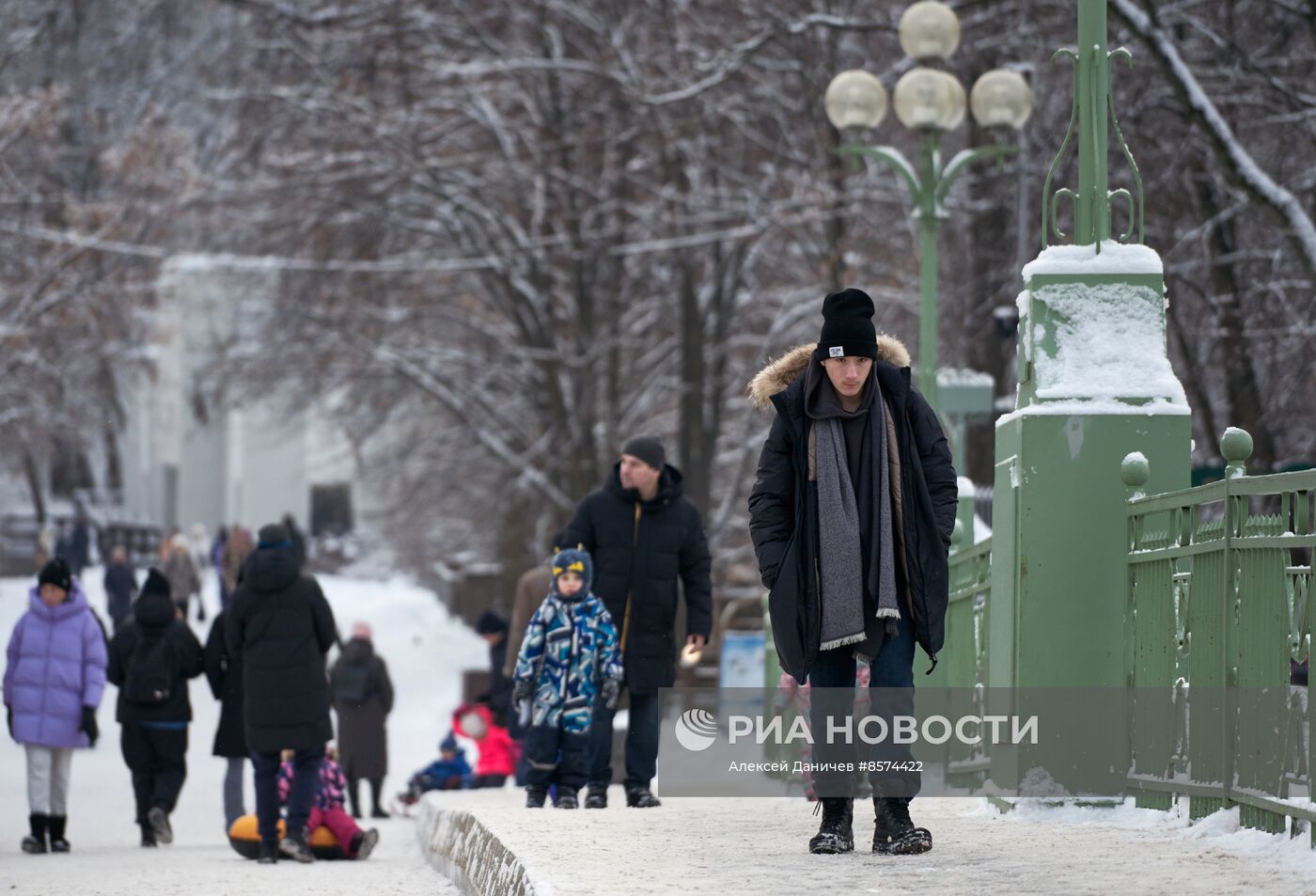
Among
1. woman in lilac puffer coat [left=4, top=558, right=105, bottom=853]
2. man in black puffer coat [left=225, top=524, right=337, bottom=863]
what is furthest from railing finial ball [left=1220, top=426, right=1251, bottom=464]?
woman in lilac puffer coat [left=4, top=558, right=105, bottom=853]

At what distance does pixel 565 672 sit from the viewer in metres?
10.2

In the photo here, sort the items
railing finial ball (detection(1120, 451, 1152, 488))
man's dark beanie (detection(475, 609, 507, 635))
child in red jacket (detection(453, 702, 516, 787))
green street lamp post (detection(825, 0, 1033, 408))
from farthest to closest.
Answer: man's dark beanie (detection(475, 609, 507, 635)) → green street lamp post (detection(825, 0, 1033, 408)) → child in red jacket (detection(453, 702, 516, 787)) → railing finial ball (detection(1120, 451, 1152, 488))

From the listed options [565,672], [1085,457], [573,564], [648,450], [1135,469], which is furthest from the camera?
[648,450]

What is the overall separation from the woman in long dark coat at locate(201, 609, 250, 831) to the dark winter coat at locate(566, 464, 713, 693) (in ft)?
7.87

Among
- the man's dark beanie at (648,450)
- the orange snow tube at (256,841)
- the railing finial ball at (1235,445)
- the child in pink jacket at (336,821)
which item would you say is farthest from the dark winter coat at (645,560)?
the railing finial ball at (1235,445)

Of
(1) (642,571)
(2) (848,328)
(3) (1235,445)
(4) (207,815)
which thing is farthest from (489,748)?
(3) (1235,445)

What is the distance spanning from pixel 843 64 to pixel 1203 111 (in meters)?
12.6

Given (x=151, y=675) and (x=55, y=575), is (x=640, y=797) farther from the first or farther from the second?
(x=55, y=575)

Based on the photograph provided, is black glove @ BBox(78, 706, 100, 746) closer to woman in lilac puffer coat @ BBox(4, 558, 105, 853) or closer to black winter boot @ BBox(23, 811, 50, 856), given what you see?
woman in lilac puffer coat @ BBox(4, 558, 105, 853)

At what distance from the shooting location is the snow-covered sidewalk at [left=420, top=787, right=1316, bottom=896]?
18.6 feet

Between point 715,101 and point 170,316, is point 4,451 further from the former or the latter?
point 715,101

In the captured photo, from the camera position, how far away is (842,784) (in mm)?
6609

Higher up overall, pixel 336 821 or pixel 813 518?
pixel 813 518

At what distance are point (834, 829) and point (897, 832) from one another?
20 cm
